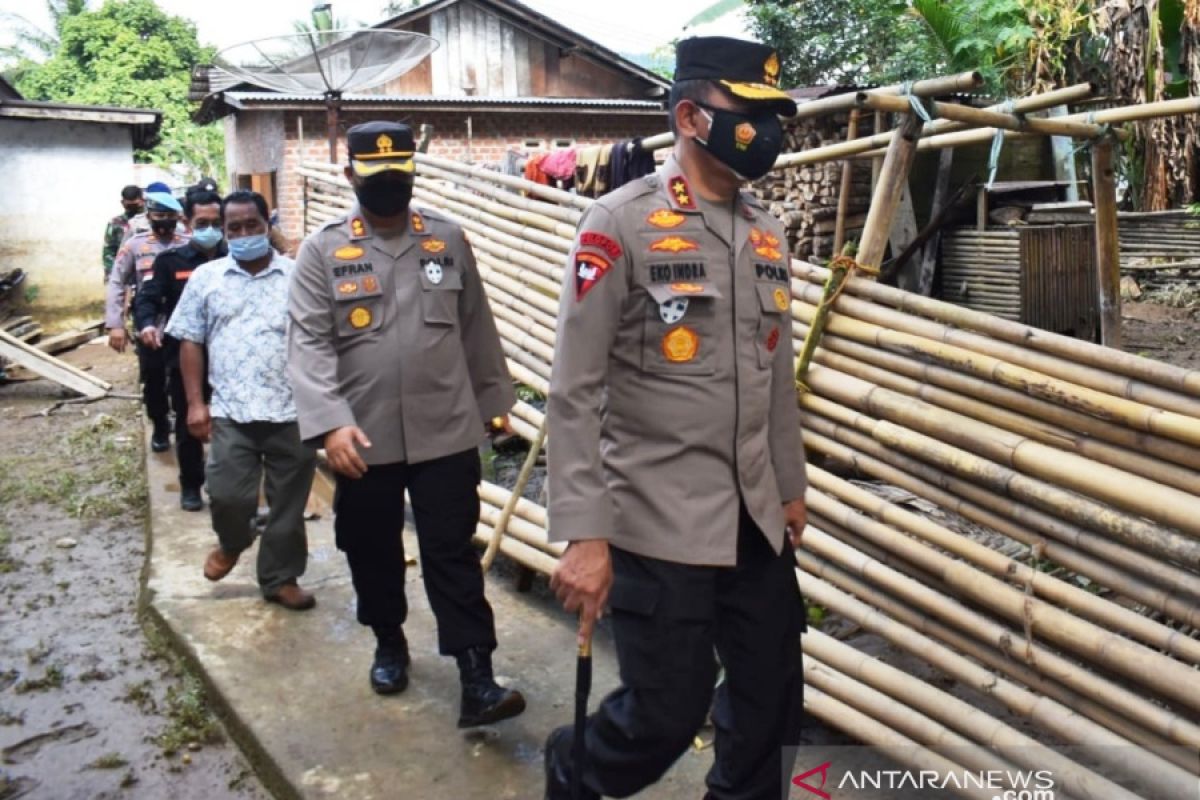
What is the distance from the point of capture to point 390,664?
3604 millimetres

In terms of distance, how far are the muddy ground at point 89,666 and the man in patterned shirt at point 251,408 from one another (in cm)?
49

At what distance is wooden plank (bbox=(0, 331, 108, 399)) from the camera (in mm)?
9508

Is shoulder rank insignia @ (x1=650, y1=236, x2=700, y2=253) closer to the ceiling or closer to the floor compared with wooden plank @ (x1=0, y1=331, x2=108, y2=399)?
closer to the ceiling

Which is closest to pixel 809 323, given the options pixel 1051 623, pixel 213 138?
pixel 1051 623

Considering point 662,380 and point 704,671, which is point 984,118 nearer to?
point 662,380

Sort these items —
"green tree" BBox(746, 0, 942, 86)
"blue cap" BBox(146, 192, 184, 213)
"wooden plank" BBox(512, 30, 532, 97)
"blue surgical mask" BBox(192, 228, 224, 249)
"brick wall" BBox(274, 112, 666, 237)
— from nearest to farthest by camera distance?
"blue surgical mask" BBox(192, 228, 224, 249) → "blue cap" BBox(146, 192, 184, 213) → "brick wall" BBox(274, 112, 666, 237) → "wooden plank" BBox(512, 30, 532, 97) → "green tree" BBox(746, 0, 942, 86)

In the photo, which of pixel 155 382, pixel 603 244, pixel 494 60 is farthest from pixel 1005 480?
pixel 494 60

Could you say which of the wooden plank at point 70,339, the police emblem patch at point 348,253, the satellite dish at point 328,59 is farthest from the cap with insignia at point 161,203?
the wooden plank at point 70,339

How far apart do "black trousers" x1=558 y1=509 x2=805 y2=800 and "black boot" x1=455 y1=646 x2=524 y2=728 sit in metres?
0.70

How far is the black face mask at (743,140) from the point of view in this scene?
7.80ft

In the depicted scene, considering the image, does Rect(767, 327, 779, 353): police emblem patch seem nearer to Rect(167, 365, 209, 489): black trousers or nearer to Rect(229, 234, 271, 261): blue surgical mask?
Rect(229, 234, 271, 261): blue surgical mask

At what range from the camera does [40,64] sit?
31.6m

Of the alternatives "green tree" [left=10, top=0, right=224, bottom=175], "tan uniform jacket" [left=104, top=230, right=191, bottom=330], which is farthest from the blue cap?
"green tree" [left=10, top=0, right=224, bottom=175]

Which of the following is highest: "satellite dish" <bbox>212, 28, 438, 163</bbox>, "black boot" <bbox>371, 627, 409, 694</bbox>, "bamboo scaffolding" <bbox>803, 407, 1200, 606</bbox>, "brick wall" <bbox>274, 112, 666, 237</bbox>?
"satellite dish" <bbox>212, 28, 438, 163</bbox>
